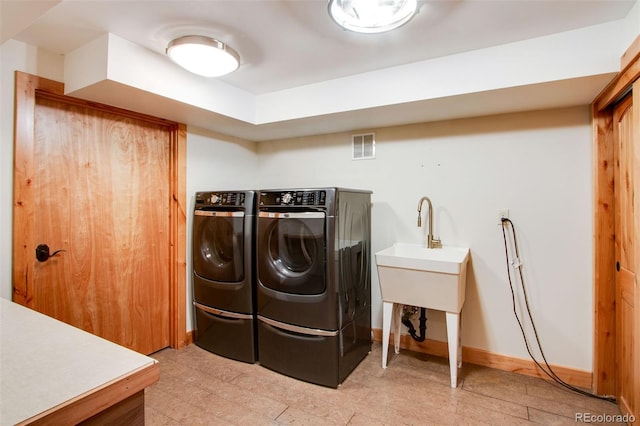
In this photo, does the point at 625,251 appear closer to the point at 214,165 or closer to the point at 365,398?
the point at 365,398

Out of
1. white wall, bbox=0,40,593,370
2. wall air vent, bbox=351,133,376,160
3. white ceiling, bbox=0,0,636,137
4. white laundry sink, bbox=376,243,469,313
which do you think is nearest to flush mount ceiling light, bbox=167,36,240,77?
white ceiling, bbox=0,0,636,137

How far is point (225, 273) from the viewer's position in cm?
258

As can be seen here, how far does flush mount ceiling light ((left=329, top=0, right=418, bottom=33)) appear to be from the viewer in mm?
1454

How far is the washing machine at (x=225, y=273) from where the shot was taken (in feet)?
8.21

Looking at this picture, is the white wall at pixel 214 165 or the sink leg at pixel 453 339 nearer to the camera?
the sink leg at pixel 453 339

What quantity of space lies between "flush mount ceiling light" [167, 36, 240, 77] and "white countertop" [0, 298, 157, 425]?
1.54 m

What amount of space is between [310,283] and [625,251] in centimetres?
196

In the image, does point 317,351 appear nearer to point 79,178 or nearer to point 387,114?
point 387,114

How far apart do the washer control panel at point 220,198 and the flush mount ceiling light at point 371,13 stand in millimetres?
1483

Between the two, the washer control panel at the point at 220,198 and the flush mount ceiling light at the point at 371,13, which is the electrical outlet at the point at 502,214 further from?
the washer control panel at the point at 220,198

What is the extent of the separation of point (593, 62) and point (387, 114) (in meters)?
1.24

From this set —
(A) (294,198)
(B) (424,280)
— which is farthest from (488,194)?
(A) (294,198)

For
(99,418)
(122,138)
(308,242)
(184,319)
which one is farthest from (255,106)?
(99,418)

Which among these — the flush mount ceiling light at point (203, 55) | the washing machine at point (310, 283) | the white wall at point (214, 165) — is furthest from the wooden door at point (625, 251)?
the white wall at point (214, 165)
